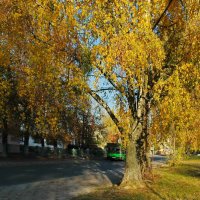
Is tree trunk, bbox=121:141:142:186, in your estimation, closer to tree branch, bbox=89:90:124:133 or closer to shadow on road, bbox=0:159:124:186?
tree branch, bbox=89:90:124:133

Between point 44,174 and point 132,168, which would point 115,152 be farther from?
point 132,168

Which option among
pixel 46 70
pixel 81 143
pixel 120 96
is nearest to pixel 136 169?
pixel 120 96

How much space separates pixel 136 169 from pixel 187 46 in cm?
532

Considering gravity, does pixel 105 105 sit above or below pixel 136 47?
below

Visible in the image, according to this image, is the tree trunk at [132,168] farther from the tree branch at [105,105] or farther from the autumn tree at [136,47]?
the tree branch at [105,105]

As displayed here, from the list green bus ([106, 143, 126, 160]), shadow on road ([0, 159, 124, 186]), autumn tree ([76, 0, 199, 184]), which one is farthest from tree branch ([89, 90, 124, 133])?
green bus ([106, 143, 126, 160])

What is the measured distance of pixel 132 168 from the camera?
16.5 meters

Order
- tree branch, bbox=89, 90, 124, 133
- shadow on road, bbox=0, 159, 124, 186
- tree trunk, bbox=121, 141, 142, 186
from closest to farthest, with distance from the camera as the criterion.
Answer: tree branch, bbox=89, 90, 124, 133 → tree trunk, bbox=121, 141, 142, 186 → shadow on road, bbox=0, 159, 124, 186

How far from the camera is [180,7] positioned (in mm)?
16031

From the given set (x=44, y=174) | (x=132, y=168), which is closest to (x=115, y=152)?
(x=44, y=174)

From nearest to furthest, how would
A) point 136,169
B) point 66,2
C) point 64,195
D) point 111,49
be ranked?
point 111,49 → point 66,2 → point 64,195 → point 136,169

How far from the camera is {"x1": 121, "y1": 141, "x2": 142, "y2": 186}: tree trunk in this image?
53.9 feet

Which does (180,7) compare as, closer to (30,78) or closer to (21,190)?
(30,78)

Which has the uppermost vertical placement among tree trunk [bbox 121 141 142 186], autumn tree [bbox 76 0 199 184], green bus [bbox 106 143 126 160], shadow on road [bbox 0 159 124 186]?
autumn tree [bbox 76 0 199 184]
